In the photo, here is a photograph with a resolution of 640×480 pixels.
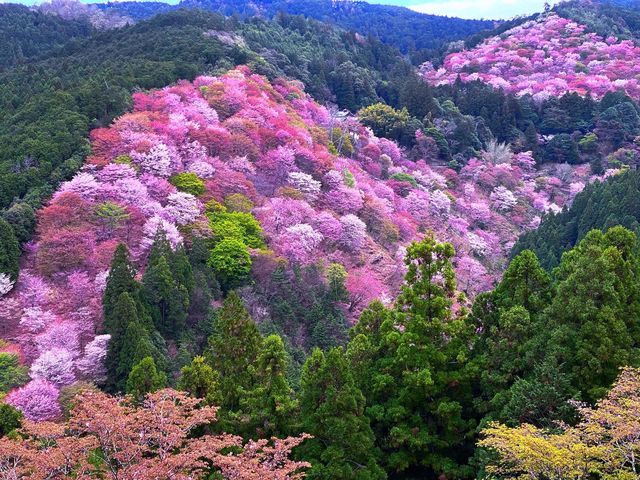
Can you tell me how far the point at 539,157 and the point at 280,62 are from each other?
93.9 feet

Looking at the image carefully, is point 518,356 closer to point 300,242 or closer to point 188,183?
point 300,242

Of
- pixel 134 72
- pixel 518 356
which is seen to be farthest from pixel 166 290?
pixel 134 72

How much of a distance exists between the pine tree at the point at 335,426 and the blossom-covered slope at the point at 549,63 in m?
63.8

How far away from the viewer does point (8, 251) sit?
953 inches

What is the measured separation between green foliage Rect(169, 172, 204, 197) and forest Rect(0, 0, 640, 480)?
0.40 feet

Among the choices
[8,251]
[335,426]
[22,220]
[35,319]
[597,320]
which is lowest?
[35,319]

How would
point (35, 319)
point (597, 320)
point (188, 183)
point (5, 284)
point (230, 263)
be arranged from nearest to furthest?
1. point (597, 320)
2. point (35, 319)
3. point (5, 284)
4. point (230, 263)
5. point (188, 183)

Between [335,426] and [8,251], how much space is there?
56.5ft

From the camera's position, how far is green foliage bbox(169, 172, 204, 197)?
31875 millimetres

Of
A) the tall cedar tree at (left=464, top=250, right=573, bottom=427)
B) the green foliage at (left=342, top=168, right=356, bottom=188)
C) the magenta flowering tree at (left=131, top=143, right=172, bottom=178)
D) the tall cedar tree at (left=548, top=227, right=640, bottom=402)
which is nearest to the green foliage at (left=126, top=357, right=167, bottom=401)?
the tall cedar tree at (left=464, top=250, right=573, bottom=427)

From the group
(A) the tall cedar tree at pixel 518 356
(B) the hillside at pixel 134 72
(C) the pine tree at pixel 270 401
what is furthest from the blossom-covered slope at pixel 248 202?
(A) the tall cedar tree at pixel 518 356

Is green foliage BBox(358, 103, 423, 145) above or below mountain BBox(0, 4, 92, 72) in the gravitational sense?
below

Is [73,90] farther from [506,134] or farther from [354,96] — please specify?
[506,134]

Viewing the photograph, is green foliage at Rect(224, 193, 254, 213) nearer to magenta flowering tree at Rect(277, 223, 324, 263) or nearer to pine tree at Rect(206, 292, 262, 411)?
magenta flowering tree at Rect(277, 223, 324, 263)
